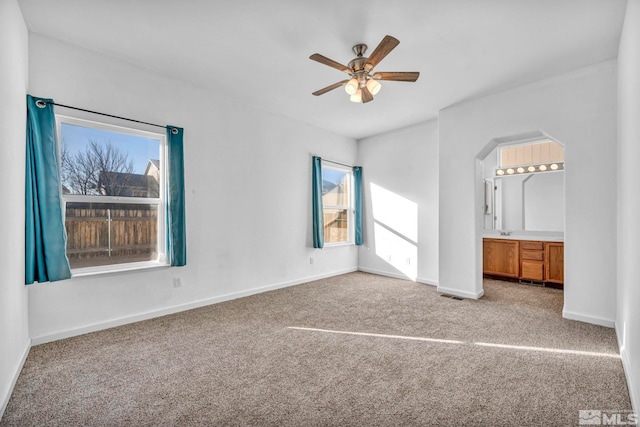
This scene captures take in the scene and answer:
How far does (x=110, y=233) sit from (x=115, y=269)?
0.38m

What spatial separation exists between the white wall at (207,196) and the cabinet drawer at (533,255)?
310 centimetres

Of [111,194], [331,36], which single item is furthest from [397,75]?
[111,194]

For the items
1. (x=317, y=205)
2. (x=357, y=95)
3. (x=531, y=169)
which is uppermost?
(x=357, y=95)

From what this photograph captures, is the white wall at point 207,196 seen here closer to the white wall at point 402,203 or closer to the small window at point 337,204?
the small window at point 337,204

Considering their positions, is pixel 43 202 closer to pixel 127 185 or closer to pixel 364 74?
pixel 127 185

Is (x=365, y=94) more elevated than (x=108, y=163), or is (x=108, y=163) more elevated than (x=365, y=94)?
(x=365, y=94)

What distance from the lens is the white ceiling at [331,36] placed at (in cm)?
233

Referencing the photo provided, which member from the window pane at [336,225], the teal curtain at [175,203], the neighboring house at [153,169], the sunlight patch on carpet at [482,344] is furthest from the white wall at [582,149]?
the neighboring house at [153,169]

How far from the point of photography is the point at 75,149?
299 cm

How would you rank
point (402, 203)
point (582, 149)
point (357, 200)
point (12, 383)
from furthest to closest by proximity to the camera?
point (357, 200), point (402, 203), point (582, 149), point (12, 383)

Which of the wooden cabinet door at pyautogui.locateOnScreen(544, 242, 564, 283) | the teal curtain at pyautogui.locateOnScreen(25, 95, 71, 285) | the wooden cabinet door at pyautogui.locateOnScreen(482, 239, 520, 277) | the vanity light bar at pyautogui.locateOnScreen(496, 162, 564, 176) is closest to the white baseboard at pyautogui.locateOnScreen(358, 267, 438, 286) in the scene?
the wooden cabinet door at pyautogui.locateOnScreen(482, 239, 520, 277)

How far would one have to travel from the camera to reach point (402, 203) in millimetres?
5426

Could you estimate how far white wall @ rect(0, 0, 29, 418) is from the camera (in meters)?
1.88

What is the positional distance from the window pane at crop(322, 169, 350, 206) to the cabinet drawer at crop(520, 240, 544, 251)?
3.09m
